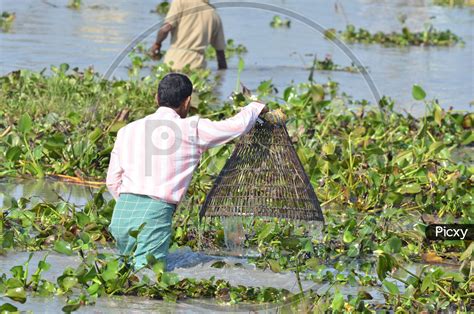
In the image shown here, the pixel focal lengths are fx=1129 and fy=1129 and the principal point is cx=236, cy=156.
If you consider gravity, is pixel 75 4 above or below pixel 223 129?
below

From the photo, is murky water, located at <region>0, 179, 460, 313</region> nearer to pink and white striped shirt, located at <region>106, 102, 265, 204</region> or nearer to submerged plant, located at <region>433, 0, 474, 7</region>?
pink and white striped shirt, located at <region>106, 102, 265, 204</region>

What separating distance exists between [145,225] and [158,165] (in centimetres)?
30

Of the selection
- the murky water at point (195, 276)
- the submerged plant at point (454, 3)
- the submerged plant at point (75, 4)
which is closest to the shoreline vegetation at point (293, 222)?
the murky water at point (195, 276)

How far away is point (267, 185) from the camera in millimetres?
5906

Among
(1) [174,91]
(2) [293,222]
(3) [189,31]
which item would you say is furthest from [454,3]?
(1) [174,91]

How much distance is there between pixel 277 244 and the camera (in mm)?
6059

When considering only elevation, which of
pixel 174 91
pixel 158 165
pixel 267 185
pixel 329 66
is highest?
pixel 174 91

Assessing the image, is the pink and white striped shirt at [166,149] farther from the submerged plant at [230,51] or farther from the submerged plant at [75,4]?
the submerged plant at [75,4]

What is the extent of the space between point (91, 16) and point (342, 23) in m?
3.98

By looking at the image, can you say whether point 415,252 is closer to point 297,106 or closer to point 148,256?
point 148,256

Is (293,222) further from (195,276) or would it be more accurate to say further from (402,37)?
(402,37)

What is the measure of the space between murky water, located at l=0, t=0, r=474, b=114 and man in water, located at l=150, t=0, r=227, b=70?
0.48 m

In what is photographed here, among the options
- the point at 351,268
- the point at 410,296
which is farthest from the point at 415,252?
the point at 410,296

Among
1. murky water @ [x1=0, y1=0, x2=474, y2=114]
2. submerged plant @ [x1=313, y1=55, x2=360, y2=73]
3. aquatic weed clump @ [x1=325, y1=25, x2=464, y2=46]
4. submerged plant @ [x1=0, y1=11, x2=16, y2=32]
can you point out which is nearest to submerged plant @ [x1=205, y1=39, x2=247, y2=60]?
murky water @ [x1=0, y1=0, x2=474, y2=114]
